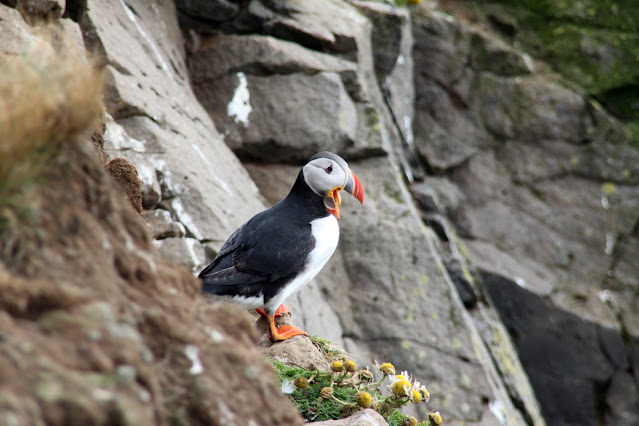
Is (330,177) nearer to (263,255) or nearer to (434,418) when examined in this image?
(263,255)

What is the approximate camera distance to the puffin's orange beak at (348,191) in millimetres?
4008

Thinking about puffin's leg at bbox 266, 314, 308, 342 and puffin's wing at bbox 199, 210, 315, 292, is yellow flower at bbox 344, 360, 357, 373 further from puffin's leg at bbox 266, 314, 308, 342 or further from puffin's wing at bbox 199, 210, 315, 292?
puffin's wing at bbox 199, 210, 315, 292

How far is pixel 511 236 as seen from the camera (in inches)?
360

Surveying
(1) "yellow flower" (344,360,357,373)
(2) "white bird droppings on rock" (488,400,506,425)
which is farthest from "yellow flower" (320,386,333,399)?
(2) "white bird droppings on rock" (488,400,506,425)

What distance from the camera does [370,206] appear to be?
679 centimetres

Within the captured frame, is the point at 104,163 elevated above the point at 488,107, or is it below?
above

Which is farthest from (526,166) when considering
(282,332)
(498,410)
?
(282,332)

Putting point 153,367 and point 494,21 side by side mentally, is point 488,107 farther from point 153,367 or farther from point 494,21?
point 153,367

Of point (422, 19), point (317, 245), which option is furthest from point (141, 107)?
point (422, 19)

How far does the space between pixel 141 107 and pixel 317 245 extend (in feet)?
6.74

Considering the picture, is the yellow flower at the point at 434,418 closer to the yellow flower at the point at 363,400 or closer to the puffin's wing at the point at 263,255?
the yellow flower at the point at 363,400

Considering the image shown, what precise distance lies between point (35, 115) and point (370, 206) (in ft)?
17.9

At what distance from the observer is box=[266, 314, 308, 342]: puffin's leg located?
3592 millimetres

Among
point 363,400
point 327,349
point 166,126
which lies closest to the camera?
point 363,400
